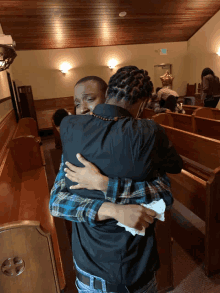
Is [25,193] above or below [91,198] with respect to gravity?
below

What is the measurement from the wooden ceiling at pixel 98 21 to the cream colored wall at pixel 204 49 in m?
0.28

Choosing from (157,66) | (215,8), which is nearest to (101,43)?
(157,66)

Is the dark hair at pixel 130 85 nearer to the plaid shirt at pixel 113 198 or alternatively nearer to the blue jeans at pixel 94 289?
the plaid shirt at pixel 113 198

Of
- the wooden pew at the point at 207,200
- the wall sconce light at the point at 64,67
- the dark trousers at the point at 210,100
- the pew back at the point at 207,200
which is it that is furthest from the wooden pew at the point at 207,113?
the wall sconce light at the point at 64,67

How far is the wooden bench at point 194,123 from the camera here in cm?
302

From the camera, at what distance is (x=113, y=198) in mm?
637

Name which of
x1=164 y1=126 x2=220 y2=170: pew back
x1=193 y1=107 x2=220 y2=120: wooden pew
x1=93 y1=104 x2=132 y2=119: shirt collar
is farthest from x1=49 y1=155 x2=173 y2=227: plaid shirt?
x1=193 y1=107 x2=220 y2=120: wooden pew

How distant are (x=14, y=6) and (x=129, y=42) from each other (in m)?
4.50

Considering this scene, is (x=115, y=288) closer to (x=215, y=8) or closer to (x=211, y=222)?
(x=211, y=222)

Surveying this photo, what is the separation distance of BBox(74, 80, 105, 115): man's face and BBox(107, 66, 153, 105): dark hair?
41 centimetres

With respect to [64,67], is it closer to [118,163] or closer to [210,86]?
[210,86]

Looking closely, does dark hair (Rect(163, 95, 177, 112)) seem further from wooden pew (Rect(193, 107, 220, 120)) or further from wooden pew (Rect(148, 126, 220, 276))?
wooden pew (Rect(148, 126, 220, 276))

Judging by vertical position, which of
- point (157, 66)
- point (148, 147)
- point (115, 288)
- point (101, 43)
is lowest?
point (115, 288)

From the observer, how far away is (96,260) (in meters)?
0.72
